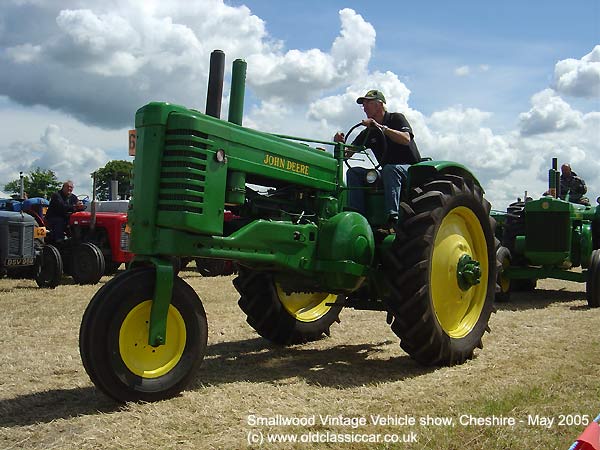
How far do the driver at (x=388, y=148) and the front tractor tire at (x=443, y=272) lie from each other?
0.41 m

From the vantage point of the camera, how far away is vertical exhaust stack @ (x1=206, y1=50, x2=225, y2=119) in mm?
4429

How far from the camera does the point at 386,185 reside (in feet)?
18.5

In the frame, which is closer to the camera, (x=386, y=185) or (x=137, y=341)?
(x=137, y=341)

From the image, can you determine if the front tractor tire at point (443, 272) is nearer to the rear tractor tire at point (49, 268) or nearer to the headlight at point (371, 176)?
the headlight at point (371, 176)

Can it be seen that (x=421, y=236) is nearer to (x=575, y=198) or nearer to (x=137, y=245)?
(x=137, y=245)

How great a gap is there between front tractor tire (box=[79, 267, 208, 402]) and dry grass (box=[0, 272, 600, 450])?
131mm

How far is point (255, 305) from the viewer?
5770 millimetres

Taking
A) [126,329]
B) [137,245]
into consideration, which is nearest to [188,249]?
[137,245]

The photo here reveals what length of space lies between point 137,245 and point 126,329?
0.54 m

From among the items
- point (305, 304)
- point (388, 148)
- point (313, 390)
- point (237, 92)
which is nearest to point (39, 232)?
point (305, 304)

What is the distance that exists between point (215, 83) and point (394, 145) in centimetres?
206

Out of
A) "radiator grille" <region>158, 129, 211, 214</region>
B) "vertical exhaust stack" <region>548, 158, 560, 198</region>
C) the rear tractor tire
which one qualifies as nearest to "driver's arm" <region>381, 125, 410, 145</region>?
"radiator grille" <region>158, 129, 211, 214</region>

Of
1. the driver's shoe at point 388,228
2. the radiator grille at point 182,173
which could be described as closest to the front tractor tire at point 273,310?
the driver's shoe at point 388,228

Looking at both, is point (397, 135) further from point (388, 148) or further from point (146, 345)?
point (146, 345)
